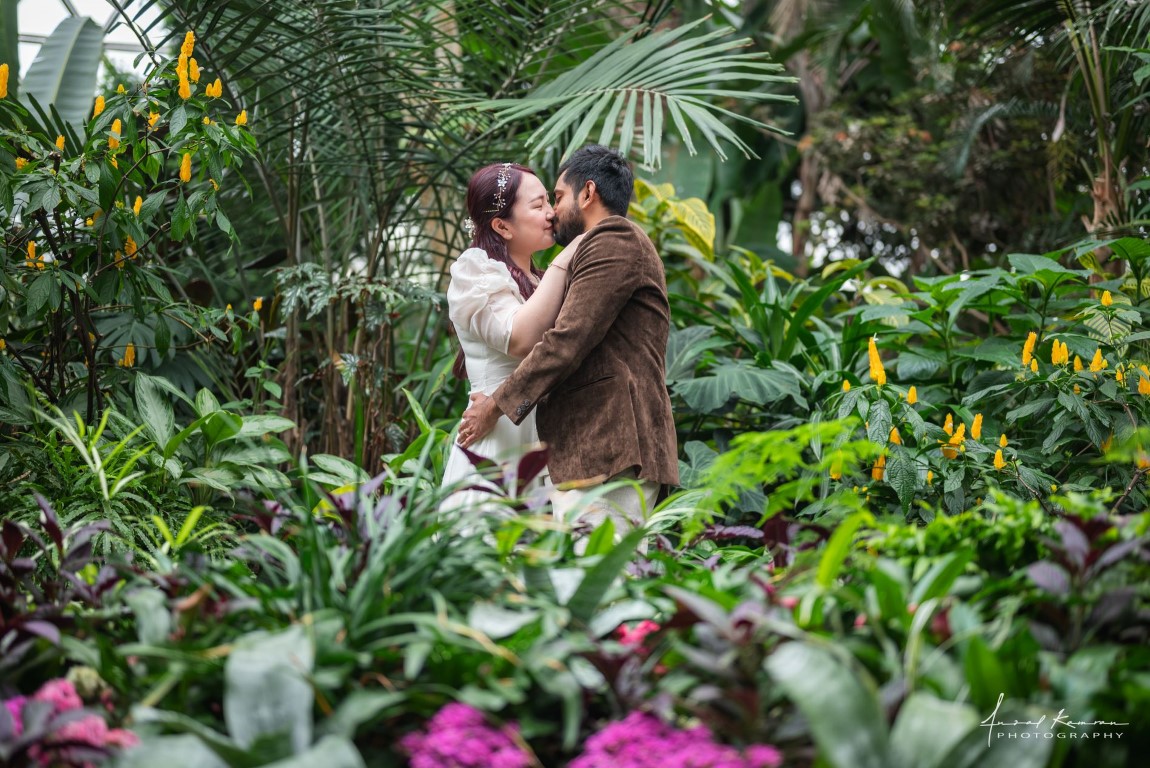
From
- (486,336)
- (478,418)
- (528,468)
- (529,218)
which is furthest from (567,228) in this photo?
(528,468)

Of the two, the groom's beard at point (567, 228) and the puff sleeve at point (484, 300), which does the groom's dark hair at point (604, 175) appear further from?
the puff sleeve at point (484, 300)

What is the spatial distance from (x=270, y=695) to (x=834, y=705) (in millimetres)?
695

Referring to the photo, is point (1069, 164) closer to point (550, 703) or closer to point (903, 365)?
point (903, 365)

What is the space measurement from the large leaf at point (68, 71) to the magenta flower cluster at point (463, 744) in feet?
13.7

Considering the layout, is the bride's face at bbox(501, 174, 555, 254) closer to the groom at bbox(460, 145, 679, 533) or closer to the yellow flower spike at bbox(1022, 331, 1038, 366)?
the groom at bbox(460, 145, 679, 533)

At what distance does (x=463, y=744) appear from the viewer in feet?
4.07

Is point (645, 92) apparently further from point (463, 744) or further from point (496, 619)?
point (463, 744)

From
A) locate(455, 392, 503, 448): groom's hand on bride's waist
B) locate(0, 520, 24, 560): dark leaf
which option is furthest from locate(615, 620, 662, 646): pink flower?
locate(0, 520, 24, 560): dark leaf

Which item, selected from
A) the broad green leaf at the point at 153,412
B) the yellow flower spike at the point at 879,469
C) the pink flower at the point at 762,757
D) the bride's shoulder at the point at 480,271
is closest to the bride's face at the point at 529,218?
the bride's shoulder at the point at 480,271

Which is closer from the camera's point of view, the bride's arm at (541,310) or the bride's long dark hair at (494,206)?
the bride's arm at (541,310)

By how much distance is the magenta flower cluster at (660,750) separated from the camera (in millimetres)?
→ 1204

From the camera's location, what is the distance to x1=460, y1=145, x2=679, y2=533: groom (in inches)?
97.1

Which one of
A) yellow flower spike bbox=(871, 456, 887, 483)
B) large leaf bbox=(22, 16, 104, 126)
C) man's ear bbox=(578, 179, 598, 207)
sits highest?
large leaf bbox=(22, 16, 104, 126)

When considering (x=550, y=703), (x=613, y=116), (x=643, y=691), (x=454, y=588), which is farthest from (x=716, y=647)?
(x=613, y=116)
